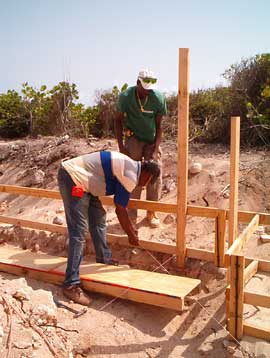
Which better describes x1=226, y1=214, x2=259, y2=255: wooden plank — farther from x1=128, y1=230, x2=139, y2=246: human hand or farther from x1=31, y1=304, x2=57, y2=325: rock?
x1=31, y1=304, x2=57, y2=325: rock

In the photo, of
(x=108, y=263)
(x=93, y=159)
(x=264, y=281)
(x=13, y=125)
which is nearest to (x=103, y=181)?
(x=93, y=159)

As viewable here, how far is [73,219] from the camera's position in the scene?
4.28 m

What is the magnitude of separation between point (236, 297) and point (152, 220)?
252 cm

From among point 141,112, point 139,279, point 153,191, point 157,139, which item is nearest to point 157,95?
point 141,112

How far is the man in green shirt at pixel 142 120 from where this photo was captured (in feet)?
16.9

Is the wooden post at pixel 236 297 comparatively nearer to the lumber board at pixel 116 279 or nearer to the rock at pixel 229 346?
the rock at pixel 229 346

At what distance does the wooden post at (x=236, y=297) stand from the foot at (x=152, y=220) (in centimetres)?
241

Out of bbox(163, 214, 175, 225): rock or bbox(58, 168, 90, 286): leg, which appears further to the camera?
bbox(163, 214, 175, 225): rock

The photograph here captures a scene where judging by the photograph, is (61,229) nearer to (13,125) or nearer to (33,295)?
(33,295)

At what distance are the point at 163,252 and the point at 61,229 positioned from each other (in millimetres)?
1528

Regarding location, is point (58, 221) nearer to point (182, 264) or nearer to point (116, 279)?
point (116, 279)

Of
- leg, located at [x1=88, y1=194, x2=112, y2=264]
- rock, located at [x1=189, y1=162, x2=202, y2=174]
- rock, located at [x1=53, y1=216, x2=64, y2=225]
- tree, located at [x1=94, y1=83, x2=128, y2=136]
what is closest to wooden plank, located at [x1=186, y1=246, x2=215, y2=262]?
leg, located at [x1=88, y1=194, x2=112, y2=264]

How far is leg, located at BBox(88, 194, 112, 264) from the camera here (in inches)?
185

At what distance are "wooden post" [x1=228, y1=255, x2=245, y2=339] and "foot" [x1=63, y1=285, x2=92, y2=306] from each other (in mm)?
1568
